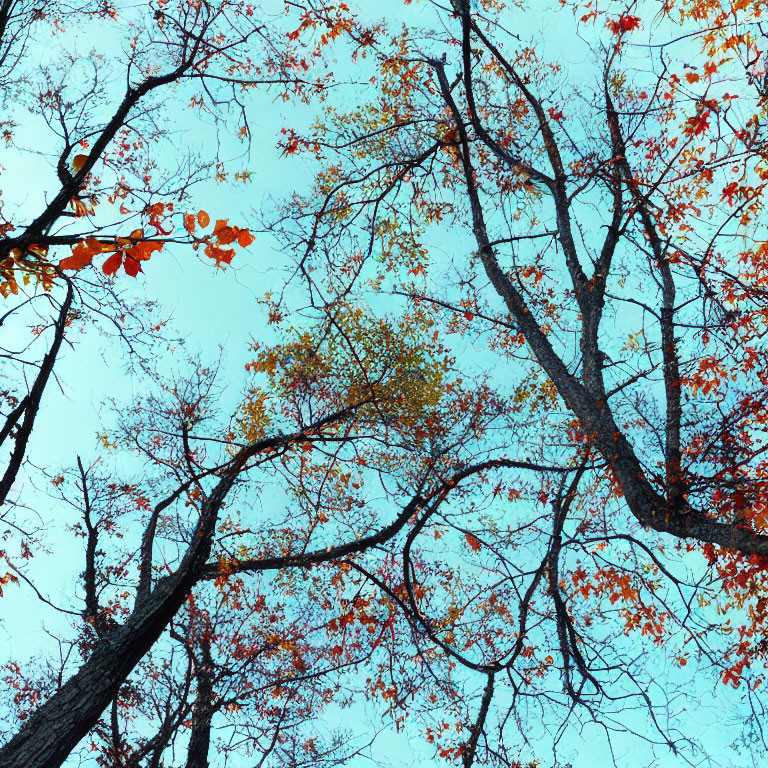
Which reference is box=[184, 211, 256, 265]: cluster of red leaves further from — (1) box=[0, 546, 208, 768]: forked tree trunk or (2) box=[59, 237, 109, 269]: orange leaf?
(1) box=[0, 546, 208, 768]: forked tree trunk

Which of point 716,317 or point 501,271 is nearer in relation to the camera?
point 716,317

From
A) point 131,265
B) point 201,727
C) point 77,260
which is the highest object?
point 201,727

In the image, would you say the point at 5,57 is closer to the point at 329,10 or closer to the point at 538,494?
the point at 329,10

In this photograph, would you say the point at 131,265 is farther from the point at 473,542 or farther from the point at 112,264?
the point at 473,542

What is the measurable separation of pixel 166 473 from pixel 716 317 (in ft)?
25.3

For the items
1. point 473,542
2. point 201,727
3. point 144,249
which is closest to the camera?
point 144,249

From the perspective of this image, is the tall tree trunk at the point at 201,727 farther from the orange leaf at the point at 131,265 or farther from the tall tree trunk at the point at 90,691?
the orange leaf at the point at 131,265

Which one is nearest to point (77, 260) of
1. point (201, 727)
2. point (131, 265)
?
point (131, 265)

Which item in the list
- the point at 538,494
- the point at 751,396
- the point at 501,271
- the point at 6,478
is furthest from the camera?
the point at 538,494

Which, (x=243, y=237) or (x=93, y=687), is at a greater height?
(x=243, y=237)

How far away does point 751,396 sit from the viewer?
6.70 meters

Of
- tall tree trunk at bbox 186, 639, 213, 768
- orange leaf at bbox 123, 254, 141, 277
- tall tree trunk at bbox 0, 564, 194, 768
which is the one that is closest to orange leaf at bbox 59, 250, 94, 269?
orange leaf at bbox 123, 254, 141, 277

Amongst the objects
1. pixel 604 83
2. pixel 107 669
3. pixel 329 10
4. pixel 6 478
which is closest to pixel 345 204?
pixel 329 10

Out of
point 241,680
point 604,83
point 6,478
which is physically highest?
point 604,83
